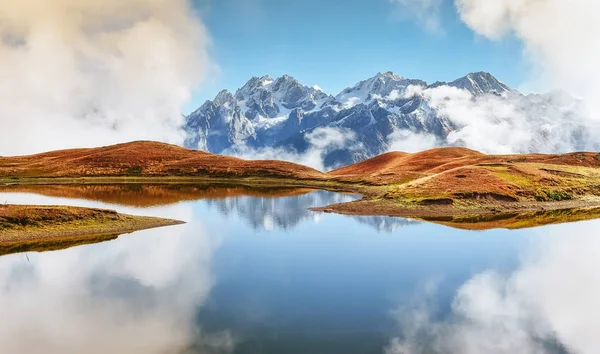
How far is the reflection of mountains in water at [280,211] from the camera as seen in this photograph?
277 ft

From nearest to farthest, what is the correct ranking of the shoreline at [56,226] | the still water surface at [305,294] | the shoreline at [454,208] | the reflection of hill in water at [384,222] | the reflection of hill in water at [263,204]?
the still water surface at [305,294] → the shoreline at [56,226] → the reflection of hill in water at [384,222] → the reflection of hill in water at [263,204] → the shoreline at [454,208]

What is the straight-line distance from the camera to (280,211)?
336 ft

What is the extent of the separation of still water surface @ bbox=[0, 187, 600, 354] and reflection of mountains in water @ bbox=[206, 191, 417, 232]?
11.4m

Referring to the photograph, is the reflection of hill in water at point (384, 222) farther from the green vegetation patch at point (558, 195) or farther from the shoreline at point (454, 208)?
the green vegetation patch at point (558, 195)

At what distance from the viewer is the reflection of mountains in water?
84562 millimetres

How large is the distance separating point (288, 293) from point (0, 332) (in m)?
22.6

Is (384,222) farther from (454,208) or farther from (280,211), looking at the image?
(280,211)

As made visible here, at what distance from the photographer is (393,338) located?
3262 cm

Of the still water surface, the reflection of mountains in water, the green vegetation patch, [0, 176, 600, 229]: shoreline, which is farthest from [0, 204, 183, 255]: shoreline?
the green vegetation patch

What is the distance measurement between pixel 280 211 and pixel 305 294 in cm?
6031

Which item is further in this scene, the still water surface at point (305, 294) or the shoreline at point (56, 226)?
the shoreline at point (56, 226)

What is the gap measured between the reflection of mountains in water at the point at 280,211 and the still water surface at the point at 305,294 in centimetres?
1141

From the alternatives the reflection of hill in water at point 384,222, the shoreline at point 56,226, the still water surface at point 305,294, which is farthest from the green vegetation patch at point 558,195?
the shoreline at point 56,226

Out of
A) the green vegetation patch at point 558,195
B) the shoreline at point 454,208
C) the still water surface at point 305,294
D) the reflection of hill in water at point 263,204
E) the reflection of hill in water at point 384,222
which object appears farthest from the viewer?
the green vegetation patch at point 558,195
